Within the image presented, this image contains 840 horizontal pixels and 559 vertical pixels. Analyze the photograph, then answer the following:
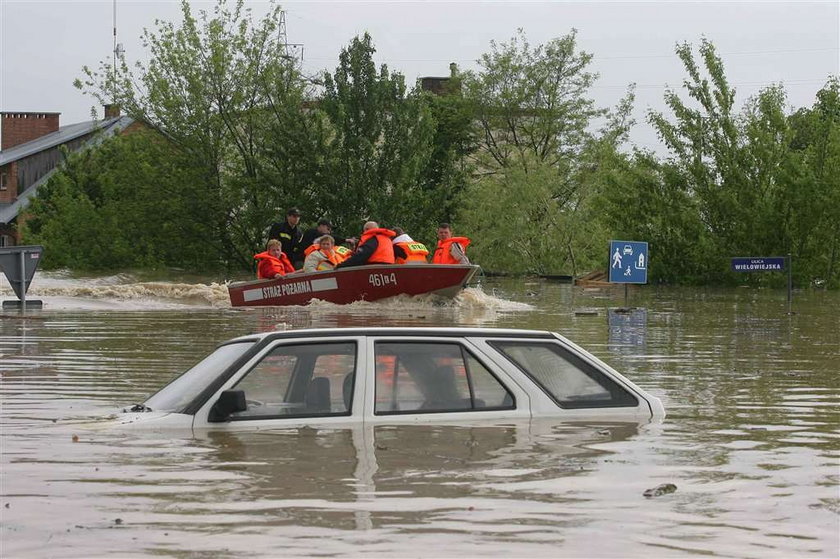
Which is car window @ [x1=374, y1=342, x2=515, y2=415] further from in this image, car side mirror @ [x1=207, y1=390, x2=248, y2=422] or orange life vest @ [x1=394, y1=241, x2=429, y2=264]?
orange life vest @ [x1=394, y1=241, x2=429, y2=264]

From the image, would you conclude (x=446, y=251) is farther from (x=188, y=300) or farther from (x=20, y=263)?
(x=20, y=263)

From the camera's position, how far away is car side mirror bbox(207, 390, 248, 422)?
880cm

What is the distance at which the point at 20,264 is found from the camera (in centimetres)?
2628

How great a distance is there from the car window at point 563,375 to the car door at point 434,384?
175mm

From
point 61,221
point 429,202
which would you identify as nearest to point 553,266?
point 429,202

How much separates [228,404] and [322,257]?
75.0 feet

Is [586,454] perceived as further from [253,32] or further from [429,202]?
[253,32]

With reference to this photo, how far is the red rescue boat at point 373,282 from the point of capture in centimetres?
3053

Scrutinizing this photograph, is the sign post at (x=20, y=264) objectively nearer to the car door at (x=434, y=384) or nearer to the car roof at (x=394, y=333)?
the car roof at (x=394, y=333)

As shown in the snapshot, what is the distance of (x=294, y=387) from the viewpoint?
361 inches

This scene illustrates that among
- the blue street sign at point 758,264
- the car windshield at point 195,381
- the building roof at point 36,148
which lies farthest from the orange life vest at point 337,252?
the building roof at point 36,148

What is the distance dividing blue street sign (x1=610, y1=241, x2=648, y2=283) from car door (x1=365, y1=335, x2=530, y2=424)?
2204cm

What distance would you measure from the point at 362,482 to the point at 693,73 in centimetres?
4264

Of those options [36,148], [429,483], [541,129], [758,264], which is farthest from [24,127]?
[429,483]
